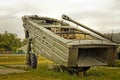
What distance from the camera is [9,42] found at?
104 metres

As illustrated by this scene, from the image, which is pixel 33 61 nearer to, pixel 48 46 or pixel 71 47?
pixel 48 46

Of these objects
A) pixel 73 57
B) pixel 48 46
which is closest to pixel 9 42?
pixel 48 46

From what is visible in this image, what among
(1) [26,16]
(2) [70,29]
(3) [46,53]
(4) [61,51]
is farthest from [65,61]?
(1) [26,16]

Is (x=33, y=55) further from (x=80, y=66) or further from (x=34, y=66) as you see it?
(x=80, y=66)

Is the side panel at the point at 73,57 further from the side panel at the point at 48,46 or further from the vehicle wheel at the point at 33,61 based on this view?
the vehicle wheel at the point at 33,61

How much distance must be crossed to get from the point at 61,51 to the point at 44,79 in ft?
8.35

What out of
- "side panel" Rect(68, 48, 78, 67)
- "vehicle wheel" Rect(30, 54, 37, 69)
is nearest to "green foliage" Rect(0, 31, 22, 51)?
"vehicle wheel" Rect(30, 54, 37, 69)

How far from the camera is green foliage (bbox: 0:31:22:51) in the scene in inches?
3976

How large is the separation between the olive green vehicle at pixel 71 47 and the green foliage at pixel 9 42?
75.6m

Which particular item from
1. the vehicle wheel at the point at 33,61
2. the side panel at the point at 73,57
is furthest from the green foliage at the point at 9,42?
the side panel at the point at 73,57

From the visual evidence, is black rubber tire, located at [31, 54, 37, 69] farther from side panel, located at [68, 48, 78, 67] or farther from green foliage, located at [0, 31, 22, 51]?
green foliage, located at [0, 31, 22, 51]

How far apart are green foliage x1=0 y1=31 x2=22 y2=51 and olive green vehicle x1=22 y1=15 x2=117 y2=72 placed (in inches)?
2975

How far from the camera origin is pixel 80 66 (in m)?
19.9

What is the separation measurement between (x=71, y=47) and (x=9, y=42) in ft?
286
